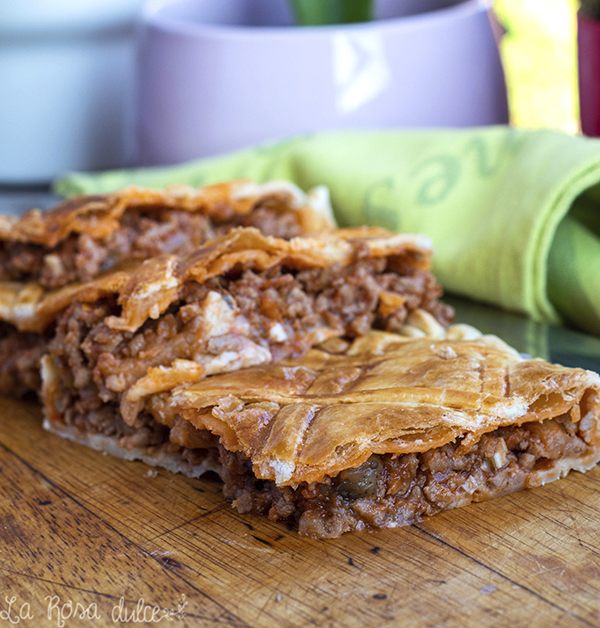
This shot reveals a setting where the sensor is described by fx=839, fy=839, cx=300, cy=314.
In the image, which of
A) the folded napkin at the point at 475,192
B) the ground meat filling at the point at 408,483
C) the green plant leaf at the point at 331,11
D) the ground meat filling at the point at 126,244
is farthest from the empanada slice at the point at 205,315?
the green plant leaf at the point at 331,11

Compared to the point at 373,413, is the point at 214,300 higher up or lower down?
higher up

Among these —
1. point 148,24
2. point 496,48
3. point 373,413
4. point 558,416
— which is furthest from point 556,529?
point 148,24

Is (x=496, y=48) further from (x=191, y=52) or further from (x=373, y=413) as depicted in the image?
(x=373, y=413)

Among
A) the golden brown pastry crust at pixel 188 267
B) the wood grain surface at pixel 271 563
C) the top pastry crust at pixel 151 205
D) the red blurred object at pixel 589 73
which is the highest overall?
the red blurred object at pixel 589 73

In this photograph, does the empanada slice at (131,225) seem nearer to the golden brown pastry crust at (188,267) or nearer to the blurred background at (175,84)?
the golden brown pastry crust at (188,267)

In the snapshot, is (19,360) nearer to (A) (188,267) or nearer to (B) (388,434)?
(A) (188,267)

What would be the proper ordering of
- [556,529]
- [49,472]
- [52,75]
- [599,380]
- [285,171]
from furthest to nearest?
[52,75] < [285,171] < [49,472] < [599,380] < [556,529]

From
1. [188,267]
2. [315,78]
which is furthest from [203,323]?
[315,78]
